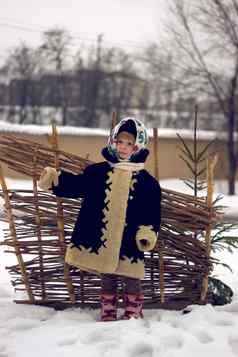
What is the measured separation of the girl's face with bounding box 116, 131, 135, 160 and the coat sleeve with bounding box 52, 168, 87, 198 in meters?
0.28

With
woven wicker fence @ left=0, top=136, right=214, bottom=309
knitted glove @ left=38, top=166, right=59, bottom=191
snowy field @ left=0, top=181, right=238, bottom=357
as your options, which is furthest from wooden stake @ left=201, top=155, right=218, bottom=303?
knitted glove @ left=38, top=166, right=59, bottom=191

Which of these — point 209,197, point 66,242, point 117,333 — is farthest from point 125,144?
point 117,333

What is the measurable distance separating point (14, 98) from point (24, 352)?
3144 centimetres

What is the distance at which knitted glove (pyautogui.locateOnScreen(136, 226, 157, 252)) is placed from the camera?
3.16 metres

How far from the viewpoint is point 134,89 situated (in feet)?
115

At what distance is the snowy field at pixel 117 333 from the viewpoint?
9.37 feet

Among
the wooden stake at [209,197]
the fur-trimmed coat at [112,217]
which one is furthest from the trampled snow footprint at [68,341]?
the wooden stake at [209,197]

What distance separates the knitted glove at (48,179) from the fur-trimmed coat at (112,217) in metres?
0.03

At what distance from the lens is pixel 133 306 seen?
3369 mm

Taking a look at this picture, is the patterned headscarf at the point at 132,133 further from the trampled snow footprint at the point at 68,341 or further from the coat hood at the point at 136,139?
the trampled snow footprint at the point at 68,341

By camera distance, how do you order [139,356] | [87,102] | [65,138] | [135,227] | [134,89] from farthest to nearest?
[134,89], [87,102], [65,138], [135,227], [139,356]

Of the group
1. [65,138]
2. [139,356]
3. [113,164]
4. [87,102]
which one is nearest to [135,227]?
[113,164]

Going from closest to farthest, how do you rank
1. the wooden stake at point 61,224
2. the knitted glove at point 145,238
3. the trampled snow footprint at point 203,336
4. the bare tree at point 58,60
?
1. the trampled snow footprint at point 203,336
2. the knitted glove at point 145,238
3. the wooden stake at point 61,224
4. the bare tree at point 58,60

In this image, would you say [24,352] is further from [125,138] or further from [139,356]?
[125,138]
